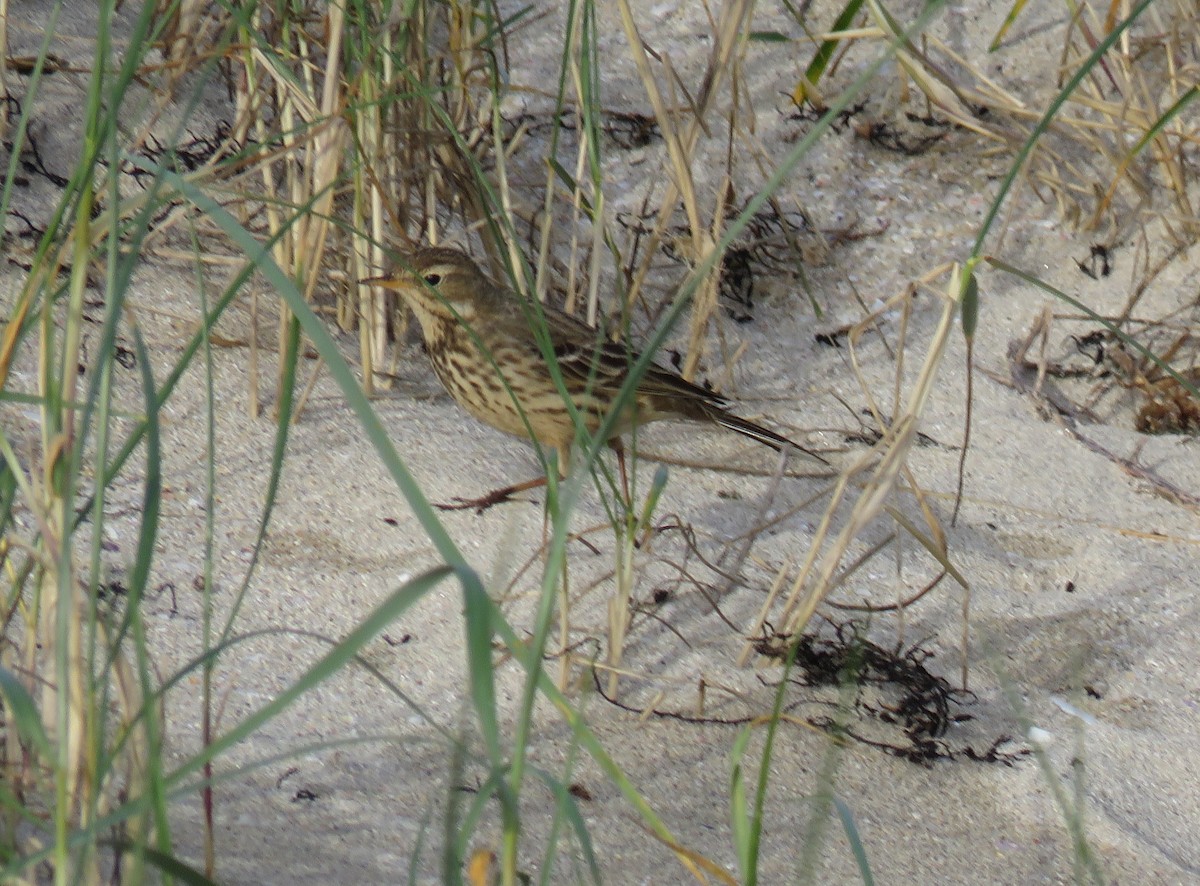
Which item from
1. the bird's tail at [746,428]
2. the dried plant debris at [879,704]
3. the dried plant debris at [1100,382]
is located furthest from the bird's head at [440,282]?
the dried plant debris at [1100,382]

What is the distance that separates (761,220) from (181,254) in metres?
1.94

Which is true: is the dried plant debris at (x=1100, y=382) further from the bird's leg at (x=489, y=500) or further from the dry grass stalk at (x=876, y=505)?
the bird's leg at (x=489, y=500)

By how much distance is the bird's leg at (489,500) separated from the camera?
3635 mm

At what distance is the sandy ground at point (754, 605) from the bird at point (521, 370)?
0.18 m

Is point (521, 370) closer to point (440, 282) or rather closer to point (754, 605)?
point (440, 282)

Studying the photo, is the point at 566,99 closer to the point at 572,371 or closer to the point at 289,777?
the point at 572,371

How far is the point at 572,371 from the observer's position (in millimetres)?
4055

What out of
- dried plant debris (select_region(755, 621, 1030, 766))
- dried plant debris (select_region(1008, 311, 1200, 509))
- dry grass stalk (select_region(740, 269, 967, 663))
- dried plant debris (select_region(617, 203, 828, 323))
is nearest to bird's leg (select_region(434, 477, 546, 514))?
dry grass stalk (select_region(740, 269, 967, 663))

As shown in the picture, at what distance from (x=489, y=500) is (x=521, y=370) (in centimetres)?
52

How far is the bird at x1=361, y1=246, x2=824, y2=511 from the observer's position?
3799 mm

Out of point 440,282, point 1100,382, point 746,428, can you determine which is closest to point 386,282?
point 440,282

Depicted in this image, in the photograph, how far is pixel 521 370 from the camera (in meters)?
4.06

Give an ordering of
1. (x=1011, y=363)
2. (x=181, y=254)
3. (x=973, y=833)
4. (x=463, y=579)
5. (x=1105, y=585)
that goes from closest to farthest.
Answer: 1. (x=463, y=579)
2. (x=973, y=833)
3. (x=1105, y=585)
4. (x=181, y=254)
5. (x=1011, y=363)

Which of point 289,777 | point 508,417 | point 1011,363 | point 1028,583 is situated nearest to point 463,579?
point 289,777
